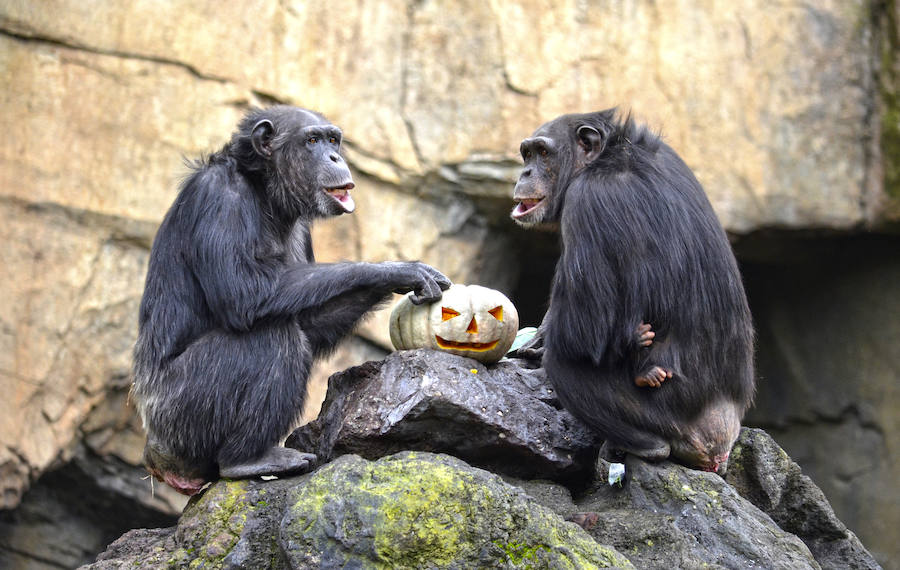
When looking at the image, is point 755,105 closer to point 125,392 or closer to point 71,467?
point 125,392

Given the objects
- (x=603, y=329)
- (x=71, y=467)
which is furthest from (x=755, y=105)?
(x=71, y=467)

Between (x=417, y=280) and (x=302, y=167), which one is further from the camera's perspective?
(x=302, y=167)

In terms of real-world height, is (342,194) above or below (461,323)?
above

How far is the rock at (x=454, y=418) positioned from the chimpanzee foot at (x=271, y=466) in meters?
0.18

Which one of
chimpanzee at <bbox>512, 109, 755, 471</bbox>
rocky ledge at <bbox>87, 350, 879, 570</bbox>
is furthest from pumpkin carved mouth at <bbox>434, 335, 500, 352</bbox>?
chimpanzee at <bbox>512, 109, 755, 471</bbox>

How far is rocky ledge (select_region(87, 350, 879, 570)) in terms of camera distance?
14.2 feet

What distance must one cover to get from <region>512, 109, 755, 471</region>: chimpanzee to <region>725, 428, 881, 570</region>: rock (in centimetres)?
35

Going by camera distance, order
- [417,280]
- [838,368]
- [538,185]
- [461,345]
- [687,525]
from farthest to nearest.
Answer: [838,368], [538,185], [461,345], [417,280], [687,525]

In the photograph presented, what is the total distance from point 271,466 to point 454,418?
89cm

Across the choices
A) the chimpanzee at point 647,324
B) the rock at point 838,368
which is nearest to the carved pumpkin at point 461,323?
the chimpanzee at point 647,324

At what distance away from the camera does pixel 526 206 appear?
5.91 metres

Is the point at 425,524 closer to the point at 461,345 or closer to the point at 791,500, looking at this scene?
the point at 461,345

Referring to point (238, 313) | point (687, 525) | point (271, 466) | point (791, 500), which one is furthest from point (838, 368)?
point (238, 313)

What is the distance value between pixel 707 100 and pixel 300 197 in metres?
5.32
